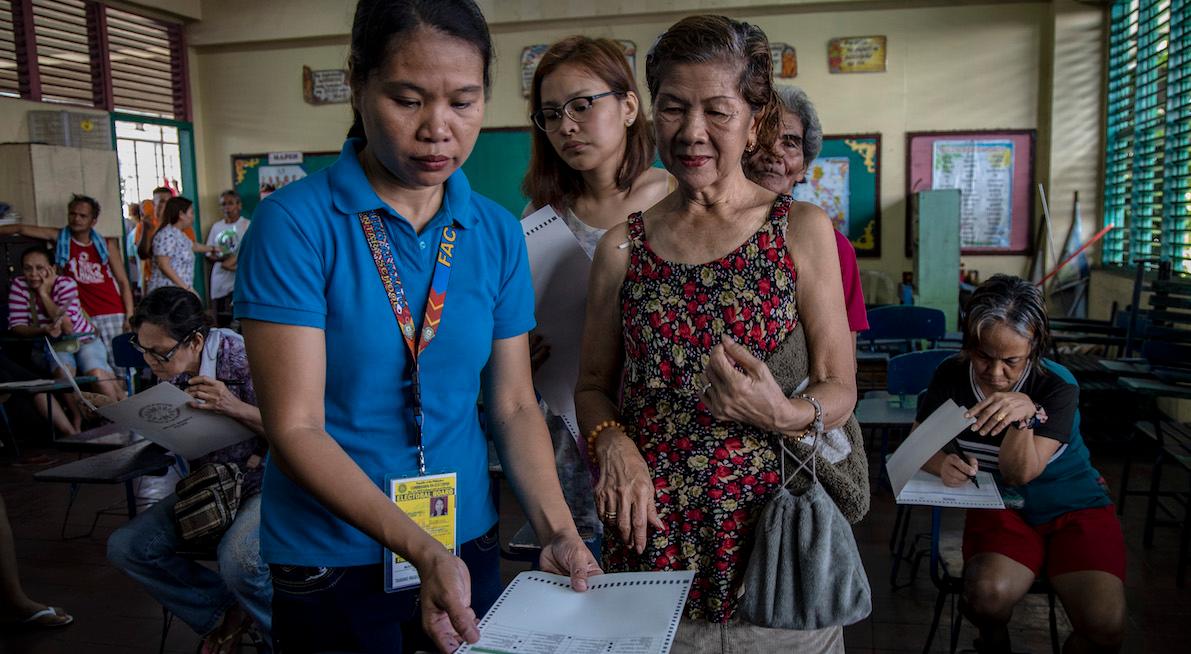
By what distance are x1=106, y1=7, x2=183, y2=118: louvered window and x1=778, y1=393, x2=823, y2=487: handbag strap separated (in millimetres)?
9779

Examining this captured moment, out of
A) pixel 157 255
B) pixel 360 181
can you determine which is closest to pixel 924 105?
pixel 157 255

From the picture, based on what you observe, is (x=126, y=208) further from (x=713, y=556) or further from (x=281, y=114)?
(x=713, y=556)

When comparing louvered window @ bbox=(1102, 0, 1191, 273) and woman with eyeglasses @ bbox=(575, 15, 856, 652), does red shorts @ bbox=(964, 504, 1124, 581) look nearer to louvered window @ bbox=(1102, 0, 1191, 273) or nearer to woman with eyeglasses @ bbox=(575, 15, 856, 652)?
woman with eyeglasses @ bbox=(575, 15, 856, 652)

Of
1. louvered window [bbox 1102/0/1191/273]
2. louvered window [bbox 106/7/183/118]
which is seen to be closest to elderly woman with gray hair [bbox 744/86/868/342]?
louvered window [bbox 1102/0/1191/273]

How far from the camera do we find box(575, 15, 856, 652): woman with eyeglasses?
155 cm

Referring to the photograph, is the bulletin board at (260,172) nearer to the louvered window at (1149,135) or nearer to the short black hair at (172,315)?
the short black hair at (172,315)

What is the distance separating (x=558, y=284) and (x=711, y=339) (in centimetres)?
55

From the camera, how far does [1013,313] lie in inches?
102

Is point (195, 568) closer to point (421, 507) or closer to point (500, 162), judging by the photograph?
point (421, 507)

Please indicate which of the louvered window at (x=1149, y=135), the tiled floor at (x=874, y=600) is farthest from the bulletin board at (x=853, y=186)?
the tiled floor at (x=874, y=600)

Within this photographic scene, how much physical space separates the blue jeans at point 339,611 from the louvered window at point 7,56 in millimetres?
8695

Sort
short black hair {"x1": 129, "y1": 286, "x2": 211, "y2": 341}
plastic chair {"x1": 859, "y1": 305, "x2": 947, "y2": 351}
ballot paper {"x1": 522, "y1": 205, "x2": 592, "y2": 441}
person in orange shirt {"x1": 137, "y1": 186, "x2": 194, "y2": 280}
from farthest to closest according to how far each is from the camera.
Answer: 1. person in orange shirt {"x1": 137, "y1": 186, "x2": 194, "y2": 280}
2. plastic chair {"x1": 859, "y1": 305, "x2": 947, "y2": 351}
3. short black hair {"x1": 129, "y1": 286, "x2": 211, "y2": 341}
4. ballot paper {"x1": 522, "y1": 205, "x2": 592, "y2": 441}

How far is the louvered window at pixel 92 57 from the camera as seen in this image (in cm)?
827

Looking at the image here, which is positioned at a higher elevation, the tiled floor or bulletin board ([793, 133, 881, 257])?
bulletin board ([793, 133, 881, 257])
